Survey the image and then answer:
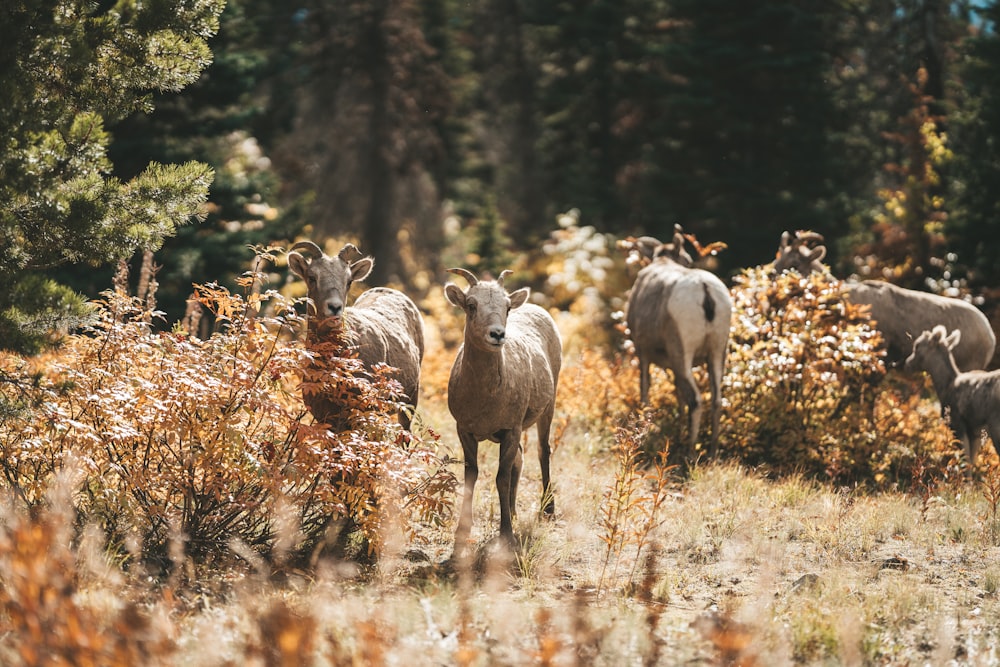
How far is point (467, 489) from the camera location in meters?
7.15

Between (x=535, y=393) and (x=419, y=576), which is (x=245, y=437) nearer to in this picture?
Result: (x=419, y=576)

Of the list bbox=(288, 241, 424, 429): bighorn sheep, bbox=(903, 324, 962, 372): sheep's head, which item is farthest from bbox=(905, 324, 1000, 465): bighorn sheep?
bbox=(288, 241, 424, 429): bighorn sheep

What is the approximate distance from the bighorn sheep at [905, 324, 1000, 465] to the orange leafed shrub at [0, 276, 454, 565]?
605 cm

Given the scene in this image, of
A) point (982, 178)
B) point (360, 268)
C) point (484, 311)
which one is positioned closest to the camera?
point (484, 311)

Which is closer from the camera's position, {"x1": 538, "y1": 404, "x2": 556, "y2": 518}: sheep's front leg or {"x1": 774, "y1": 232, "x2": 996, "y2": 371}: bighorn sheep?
{"x1": 538, "y1": 404, "x2": 556, "y2": 518}: sheep's front leg

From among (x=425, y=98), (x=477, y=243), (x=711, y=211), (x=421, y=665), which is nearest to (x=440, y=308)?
(x=477, y=243)

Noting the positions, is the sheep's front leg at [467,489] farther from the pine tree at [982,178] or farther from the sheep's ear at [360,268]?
the pine tree at [982,178]

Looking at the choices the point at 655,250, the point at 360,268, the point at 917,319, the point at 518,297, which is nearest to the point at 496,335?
the point at 518,297

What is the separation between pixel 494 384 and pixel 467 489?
0.83 m

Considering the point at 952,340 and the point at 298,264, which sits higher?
the point at 298,264

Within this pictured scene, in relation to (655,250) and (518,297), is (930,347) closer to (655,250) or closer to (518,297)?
(655,250)

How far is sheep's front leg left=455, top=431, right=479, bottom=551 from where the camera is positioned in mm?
7039

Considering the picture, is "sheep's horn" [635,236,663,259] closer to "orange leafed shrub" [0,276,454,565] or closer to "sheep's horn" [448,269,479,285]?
"sheep's horn" [448,269,479,285]

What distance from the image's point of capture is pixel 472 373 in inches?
275
